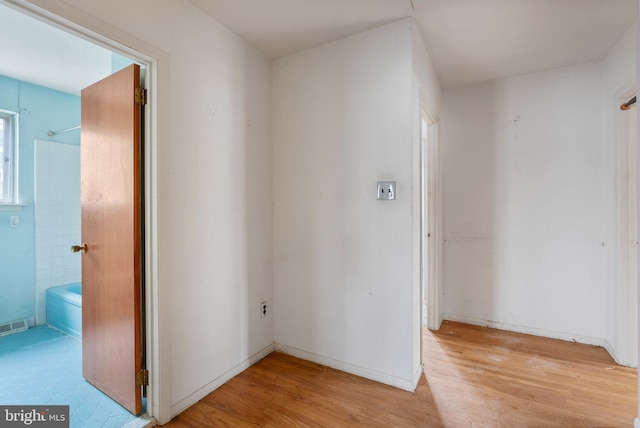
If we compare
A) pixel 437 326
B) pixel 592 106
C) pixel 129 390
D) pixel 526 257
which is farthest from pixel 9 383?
pixel 592 106

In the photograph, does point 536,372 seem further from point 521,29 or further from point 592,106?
point 521,29

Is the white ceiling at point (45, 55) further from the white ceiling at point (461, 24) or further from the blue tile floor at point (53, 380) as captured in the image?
the blue tile floor at point (53, 380)

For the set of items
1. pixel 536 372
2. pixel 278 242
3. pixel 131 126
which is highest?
pixel 131 126

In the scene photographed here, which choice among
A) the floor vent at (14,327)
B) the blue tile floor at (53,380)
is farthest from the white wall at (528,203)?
the floor vent at (14,327)

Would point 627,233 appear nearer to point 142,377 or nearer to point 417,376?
point 417,376

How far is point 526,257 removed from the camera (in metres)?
2.76

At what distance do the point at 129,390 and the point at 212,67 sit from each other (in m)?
1.96

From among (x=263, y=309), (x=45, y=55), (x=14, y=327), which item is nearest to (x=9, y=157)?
(x=45, y=55)

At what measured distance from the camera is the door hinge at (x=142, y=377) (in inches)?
64.2

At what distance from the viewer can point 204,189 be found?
186 cm

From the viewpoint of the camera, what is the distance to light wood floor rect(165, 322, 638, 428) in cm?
164

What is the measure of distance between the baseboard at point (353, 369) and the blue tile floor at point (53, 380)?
109 cm

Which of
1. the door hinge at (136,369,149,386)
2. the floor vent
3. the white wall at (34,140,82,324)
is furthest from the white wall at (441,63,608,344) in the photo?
the floor vent

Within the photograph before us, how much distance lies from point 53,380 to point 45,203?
1.87m
